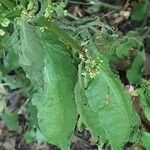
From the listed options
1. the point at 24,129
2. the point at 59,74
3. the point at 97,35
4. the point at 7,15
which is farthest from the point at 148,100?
the point at 24,129

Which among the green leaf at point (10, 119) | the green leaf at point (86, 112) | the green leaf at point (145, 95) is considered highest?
the green leaf at point (86, 112)

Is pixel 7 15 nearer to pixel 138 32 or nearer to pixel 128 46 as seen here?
pixel 128 46

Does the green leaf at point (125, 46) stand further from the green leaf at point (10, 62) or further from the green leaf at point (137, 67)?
the green leaf at point (10, 62)

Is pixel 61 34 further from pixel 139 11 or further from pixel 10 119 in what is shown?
pixel 139 11

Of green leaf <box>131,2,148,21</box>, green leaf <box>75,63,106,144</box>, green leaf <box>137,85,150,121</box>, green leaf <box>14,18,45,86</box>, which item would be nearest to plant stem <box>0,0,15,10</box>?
green leaf <box>14,18,45,86</box>

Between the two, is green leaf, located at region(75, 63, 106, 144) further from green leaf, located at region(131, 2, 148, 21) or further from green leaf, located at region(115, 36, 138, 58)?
green leaf, located at region(131, 2, 148, 21)

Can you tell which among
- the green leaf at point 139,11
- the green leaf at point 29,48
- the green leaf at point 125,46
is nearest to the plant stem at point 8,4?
the green leaf at point 29,48

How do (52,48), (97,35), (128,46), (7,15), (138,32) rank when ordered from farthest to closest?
(138,32)
(128,46)
(97,35)
(52,48)
(7,15)
